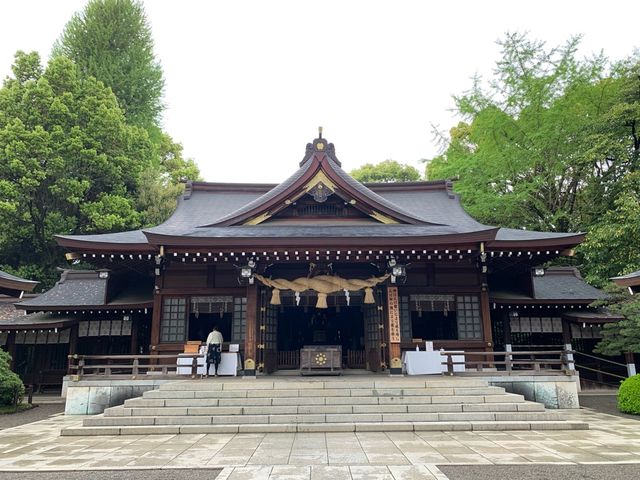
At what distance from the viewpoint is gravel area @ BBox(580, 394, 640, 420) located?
11742 mm

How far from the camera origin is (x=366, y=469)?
6.39 meters

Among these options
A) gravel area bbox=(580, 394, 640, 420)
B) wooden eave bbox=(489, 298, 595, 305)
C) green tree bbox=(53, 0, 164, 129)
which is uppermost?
green tree bbox=(53, 0, 164, 129)

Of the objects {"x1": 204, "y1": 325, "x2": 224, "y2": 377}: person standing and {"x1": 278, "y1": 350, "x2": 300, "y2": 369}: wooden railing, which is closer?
{"x1": 204, "y1": 325, "x2": 224, "y2": 377}: person standing

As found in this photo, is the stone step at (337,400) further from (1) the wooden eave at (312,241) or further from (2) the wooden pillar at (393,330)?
(1) the wooden eave at (312,241)

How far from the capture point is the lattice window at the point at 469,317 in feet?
46.5

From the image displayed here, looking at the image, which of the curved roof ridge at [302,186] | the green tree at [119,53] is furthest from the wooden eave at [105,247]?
the green tree at [119,53]

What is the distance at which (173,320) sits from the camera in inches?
566

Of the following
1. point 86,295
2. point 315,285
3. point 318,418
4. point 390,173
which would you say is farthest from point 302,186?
point 390,173

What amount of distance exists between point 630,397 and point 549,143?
56.3 ft

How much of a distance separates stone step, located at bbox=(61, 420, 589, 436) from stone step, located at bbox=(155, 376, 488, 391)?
1.49 m

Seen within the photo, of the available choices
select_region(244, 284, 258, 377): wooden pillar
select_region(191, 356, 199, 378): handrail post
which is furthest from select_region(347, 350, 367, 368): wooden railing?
select_region(191, 356, 199, 378): handrail post

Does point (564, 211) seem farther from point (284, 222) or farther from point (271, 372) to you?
point (271, 372)

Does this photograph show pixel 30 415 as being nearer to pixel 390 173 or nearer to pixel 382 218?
pixel 382 218

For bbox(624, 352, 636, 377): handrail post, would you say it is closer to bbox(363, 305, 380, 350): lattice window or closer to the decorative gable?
the decorative gable
